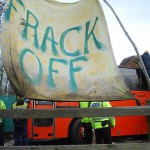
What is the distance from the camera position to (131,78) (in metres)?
13.2

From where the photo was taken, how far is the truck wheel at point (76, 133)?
38.8ft

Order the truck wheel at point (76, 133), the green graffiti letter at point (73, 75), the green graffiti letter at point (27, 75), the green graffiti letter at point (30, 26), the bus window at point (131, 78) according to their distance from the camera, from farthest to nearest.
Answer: the bus window at point (131, 78) → the truck wheel at point (76, 133) → the green graffiti letter at point (73, 75) → the green graffiti letter at point (30, 26) → the green graffiti letter at point (27, 75)

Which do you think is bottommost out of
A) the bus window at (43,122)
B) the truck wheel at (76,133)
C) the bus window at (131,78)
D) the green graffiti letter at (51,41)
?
the truck wheel at (76,133)

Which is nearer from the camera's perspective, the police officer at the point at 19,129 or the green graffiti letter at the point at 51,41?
the green graffiti letter at the point at 51,41

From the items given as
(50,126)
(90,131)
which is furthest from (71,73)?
(50,126)

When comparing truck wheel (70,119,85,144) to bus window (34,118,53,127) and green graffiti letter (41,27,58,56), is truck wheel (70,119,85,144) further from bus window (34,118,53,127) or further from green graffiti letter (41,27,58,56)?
green graffiti letter (41,27,58,56)

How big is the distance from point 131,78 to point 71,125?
302 centimetres

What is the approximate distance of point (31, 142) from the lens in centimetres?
1254

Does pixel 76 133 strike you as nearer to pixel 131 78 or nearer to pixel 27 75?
pixel 131 78

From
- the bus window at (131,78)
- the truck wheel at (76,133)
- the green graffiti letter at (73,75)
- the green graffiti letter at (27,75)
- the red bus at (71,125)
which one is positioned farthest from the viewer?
the bus window at (131,78)

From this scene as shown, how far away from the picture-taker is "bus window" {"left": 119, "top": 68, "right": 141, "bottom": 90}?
43.0 feet

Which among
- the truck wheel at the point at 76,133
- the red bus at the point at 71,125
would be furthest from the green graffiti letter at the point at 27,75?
the truck wheel at the point at 76,133

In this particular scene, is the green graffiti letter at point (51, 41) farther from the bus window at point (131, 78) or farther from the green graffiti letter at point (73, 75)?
the bus window at point (131, 78)

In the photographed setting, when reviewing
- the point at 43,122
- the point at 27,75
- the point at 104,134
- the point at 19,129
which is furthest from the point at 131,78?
the point at 27,75
